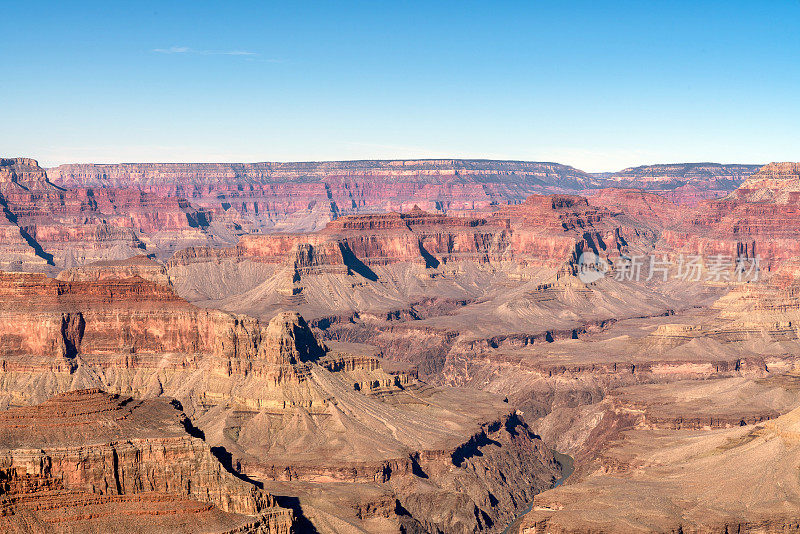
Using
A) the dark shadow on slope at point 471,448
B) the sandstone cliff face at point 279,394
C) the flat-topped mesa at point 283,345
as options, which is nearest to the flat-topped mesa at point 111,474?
the sandstone cliff face at point 279,394

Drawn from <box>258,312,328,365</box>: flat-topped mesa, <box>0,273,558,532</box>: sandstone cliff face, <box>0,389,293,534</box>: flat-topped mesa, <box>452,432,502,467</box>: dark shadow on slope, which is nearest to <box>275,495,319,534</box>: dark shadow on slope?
<box>0,389,293,534</box>: flat-topped mesa

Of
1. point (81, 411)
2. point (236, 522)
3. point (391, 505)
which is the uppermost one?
point (81, 411)

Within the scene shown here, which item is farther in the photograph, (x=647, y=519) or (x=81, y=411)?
(x=647, y=519)

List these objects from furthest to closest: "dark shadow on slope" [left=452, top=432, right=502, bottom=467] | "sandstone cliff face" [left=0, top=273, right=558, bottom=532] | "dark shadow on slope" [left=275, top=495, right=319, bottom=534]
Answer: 1. "dark shadow on slope" [left=452, top=432, right=502, bottom=467]
2. "sandstone cliff face" [left=0, top=273, right=558, bottom=532]
3. "dark shadow on slope" [left=275, top=495, right=319, bottom=534]

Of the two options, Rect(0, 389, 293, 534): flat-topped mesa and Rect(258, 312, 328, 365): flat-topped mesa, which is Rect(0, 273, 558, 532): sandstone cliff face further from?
Rect(0, 389, 293, 534): flat-topped mesa

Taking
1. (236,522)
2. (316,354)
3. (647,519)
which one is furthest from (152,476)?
(316,354)

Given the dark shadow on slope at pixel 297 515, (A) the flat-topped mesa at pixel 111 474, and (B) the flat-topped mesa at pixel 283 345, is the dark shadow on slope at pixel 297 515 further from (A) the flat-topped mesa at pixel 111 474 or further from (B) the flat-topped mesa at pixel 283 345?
(B) the flat-topped mesa at pixel 283 345

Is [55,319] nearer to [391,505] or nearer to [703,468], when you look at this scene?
[391,505]

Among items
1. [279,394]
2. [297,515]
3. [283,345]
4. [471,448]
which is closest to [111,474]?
[297,515]
